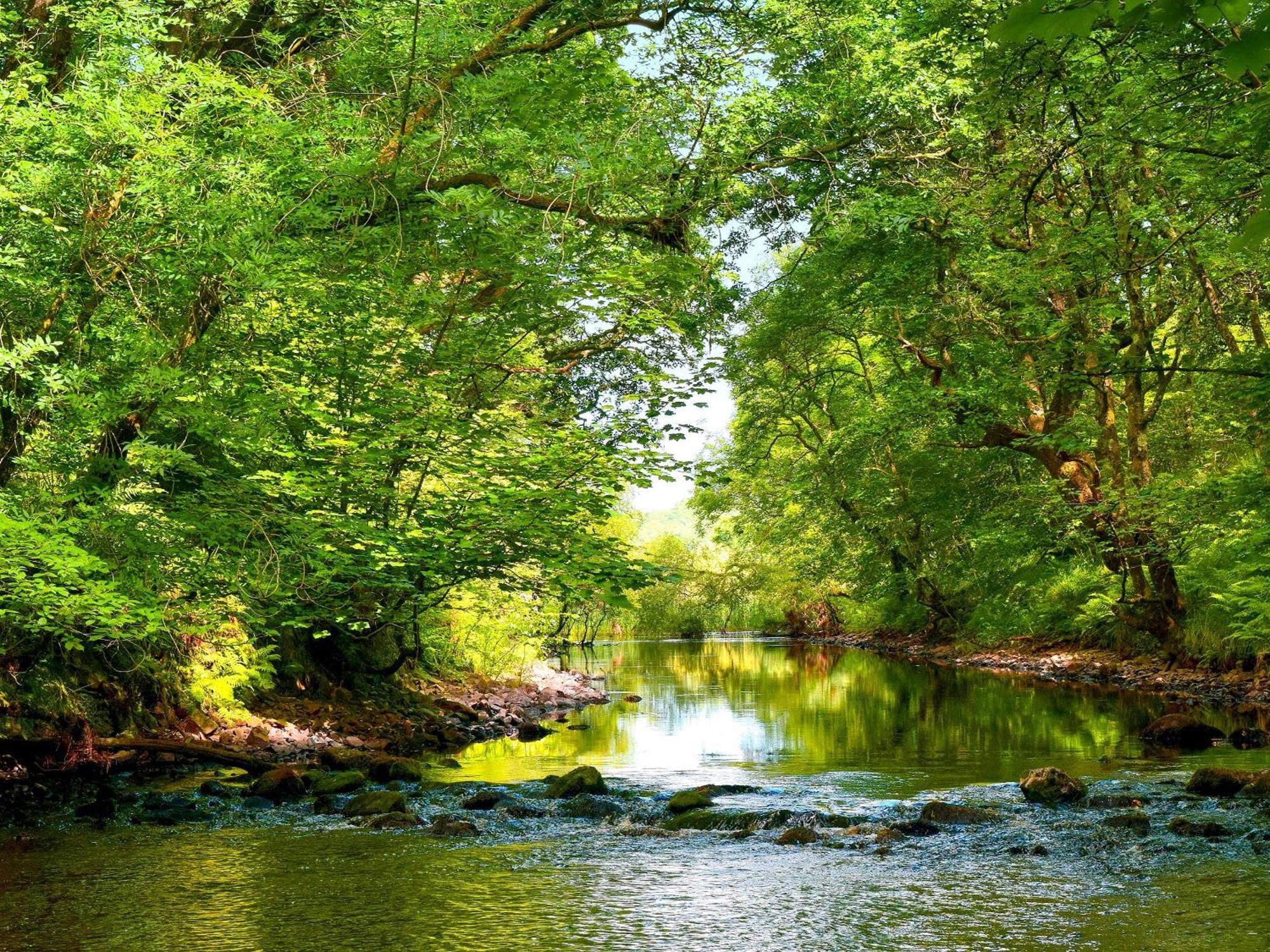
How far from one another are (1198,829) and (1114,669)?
16.4 meters

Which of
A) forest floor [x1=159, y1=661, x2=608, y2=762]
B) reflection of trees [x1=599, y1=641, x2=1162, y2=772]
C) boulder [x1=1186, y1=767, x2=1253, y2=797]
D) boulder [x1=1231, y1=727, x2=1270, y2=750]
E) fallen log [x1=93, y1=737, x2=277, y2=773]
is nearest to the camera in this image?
boulder [x1=1186, y1=767, x2=1253, y2=797]

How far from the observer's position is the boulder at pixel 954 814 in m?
10.4

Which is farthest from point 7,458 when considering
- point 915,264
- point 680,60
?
point 915,264

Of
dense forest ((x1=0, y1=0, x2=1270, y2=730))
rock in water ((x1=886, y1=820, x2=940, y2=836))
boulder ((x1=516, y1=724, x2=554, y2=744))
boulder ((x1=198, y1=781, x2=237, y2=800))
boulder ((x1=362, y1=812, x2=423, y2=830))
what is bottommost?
boulder ((x1=516, y1=724, x2=554, y2=744))

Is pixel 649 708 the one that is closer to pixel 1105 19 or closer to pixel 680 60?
pixel 680 60

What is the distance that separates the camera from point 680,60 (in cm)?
1416

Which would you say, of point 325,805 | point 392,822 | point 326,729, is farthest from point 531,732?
point 392,822

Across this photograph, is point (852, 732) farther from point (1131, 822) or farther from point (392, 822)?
point (392, 822)

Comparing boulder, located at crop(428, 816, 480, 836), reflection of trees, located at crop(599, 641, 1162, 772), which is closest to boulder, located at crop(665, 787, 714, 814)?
boulder, located at crop(428, 816, 480, 836)

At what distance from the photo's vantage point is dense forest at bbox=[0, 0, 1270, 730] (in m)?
10.2

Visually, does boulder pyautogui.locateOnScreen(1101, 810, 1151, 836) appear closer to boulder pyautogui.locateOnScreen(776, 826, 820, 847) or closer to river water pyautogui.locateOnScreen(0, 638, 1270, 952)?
river water pyautogui.locateOnScreen(0, 638, 1270, 952)

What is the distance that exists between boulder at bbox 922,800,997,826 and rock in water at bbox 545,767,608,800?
3.96 m

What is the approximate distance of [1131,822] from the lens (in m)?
9.89

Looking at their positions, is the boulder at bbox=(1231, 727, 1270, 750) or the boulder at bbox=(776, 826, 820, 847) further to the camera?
the boulder at bbox=(1231, 727, 1270, 750)
